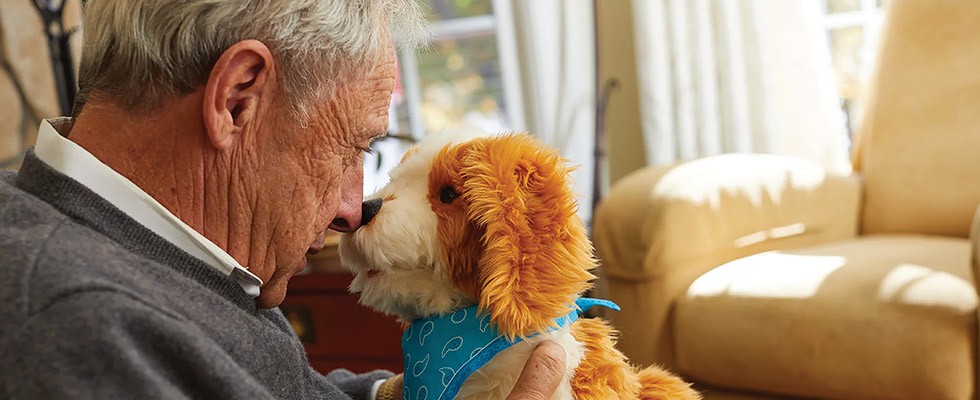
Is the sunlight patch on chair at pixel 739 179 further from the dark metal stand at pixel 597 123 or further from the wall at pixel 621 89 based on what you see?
the wall at pixel 621 89

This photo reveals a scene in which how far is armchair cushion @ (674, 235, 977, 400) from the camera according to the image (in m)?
1.27

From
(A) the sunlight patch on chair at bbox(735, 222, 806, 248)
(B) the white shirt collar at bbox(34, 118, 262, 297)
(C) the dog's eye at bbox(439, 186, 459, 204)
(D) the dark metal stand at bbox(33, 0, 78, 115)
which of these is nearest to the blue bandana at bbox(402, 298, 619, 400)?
(C) the dog's eye at bbox(439, 186, 459, 204)

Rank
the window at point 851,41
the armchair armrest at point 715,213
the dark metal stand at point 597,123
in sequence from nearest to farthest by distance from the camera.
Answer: the armchair armrest at point 715,213 < the dark metal stand at point 597,123 < the window at point 851,41

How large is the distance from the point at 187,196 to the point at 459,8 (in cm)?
241

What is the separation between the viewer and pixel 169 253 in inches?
27.4

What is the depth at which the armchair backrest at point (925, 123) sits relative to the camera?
1793 mm

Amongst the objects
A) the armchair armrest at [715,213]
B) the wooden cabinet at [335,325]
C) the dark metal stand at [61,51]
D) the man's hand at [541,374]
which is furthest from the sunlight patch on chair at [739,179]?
the dark metal stand at [61,51]

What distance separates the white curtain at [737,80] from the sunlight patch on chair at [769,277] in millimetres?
738

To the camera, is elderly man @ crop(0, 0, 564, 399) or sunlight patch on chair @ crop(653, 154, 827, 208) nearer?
elderly man @ crop(0, 0, 564, 399)

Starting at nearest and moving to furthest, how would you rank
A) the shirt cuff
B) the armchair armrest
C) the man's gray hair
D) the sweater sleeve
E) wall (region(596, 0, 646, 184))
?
the sweater sleeve < the man's gray hair < the shirt cuff < the armchair armrest < wall (region(596, 0, 646, 184))

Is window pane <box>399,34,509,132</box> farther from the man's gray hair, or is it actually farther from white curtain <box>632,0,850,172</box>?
the man's gray hair

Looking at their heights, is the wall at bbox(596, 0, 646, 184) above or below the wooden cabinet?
above

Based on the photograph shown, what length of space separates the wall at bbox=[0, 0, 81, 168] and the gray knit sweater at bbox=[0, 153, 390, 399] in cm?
226

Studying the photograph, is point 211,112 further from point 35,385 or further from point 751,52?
point 751,52
